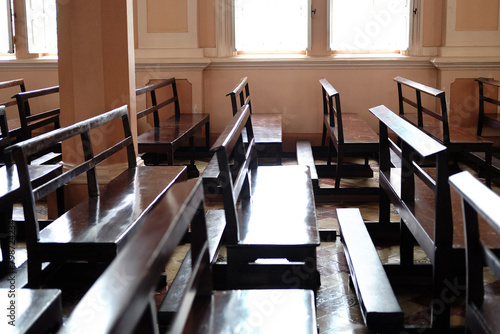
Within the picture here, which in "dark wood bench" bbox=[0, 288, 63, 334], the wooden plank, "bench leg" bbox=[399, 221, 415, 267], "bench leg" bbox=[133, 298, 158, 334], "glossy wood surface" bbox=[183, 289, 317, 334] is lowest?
"bench leg" bbox=[399, 221, 415, 267]

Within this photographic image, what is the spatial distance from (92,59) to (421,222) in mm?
2551

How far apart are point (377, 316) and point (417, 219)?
64 cm

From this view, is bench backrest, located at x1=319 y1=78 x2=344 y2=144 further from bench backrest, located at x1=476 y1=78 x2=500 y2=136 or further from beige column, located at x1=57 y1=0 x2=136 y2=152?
beige column, located at x1=57 y1=0 x2=136 y2=152

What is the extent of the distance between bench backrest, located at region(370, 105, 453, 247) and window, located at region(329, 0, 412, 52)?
12.3 ft

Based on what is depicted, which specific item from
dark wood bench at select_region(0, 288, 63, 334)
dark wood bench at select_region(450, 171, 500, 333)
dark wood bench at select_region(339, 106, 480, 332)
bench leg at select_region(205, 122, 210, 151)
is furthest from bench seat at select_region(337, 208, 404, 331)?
bench leg at select_region(205, 122, 210, 151)

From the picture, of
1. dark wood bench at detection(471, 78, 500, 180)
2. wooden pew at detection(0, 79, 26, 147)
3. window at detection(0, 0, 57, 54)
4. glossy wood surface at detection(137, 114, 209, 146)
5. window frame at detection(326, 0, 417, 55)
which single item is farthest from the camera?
window at detection(0, 0, 57, 54)

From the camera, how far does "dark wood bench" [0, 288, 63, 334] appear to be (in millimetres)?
1941

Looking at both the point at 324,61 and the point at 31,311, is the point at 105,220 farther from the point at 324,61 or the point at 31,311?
the point at 324,61

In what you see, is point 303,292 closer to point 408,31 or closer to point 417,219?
point 417,219

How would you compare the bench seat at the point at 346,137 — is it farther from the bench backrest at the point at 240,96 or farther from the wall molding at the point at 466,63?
the wall molding at the point at 466,63

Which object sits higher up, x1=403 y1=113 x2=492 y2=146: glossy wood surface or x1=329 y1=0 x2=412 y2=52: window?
x1=329 y1=0 x2=412 y2=52: window

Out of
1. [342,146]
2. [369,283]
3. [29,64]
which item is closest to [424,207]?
[369,283]

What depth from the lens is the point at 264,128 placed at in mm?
6570

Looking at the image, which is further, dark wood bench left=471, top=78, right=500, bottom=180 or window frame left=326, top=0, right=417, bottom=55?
window frame left=326, top=0, right=417, bottom=55
